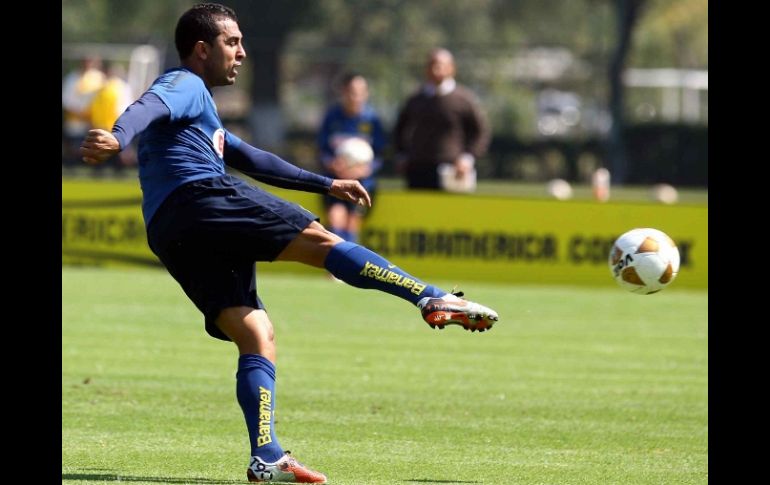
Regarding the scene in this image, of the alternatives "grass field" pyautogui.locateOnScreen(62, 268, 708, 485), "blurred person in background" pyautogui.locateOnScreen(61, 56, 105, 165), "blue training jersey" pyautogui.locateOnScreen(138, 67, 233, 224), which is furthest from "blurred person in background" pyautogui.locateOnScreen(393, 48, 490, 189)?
"blurred person in background" pyautogui.locateOnScreen(61, 56, 105, 165)

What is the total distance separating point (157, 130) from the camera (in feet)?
22.9

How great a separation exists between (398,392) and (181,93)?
4.02 metres

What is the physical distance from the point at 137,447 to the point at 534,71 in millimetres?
32828

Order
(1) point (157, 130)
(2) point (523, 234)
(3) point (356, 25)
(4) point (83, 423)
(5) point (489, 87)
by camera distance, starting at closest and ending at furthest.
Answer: (1) point (157, 130) → (4) point (83, 423) → (2) point (523, 234) → (5) point (489, 87) → (3) point (356, 25)

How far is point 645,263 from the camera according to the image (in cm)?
833

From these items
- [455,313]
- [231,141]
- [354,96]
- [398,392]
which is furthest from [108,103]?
[455,313]

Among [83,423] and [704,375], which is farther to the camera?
[704,375]

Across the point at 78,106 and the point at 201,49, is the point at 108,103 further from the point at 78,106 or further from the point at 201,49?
the point at 201,49

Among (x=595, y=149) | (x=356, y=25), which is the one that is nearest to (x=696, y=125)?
(x=595, y=149)

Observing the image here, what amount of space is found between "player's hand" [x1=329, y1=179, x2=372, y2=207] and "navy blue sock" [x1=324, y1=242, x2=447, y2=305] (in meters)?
0.46

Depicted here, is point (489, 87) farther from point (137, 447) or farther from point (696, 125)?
point (137, 447)

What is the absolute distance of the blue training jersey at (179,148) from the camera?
6859mm

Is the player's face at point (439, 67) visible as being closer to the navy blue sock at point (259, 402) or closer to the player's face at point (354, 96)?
the player's face at point (354, 96)

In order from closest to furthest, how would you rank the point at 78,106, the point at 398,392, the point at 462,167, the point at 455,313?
the point at 455,313, the point at 398,392, the point at 462,167, the point at 78,106
